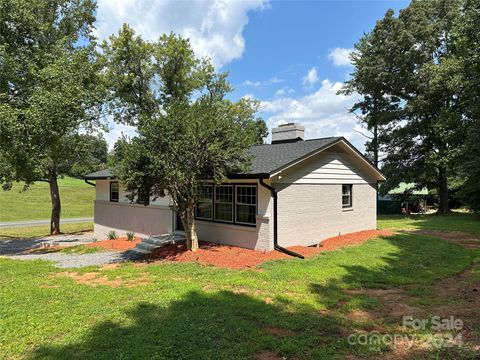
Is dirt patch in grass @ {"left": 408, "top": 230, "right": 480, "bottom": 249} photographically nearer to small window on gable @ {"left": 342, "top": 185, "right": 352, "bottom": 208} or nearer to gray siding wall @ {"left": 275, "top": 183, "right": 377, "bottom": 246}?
gray siding wall @ {"left": 275, "top": 183, "right": 377, "bottom": 246}

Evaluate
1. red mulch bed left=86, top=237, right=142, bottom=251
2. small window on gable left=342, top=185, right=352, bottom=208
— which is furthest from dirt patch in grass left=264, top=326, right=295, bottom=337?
small window on gable left=342, top=185, right=352, bottom=208

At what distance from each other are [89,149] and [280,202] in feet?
49.1

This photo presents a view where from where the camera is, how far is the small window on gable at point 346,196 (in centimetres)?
1435

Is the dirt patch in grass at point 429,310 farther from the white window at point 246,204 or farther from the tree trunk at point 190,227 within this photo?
the tree trunk at point 190,227

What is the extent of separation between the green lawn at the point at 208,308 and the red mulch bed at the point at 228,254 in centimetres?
57

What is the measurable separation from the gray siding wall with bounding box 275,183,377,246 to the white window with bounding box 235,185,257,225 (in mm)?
902

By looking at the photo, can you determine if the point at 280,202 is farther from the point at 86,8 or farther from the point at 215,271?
the point at 86,8

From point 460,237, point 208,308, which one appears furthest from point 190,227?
point 460,237

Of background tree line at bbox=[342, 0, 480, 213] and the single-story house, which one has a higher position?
background tree line at bbox=[342, 0, 480, 213]

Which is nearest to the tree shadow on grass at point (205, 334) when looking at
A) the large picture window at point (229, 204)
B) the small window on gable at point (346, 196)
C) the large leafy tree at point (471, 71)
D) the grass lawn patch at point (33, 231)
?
the large picture window at point (229, 204)

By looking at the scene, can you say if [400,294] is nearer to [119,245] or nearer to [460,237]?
[460,237]

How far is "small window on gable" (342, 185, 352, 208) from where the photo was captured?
1435cm

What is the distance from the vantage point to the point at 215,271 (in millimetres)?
8836

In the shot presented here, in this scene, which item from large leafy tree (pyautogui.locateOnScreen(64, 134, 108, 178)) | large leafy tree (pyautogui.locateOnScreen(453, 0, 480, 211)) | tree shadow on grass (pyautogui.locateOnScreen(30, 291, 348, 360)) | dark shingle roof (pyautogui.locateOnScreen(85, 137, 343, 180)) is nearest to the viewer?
tree shadow on grass (pyautogui.locateOnScreen(30, 291, 348, 360))
